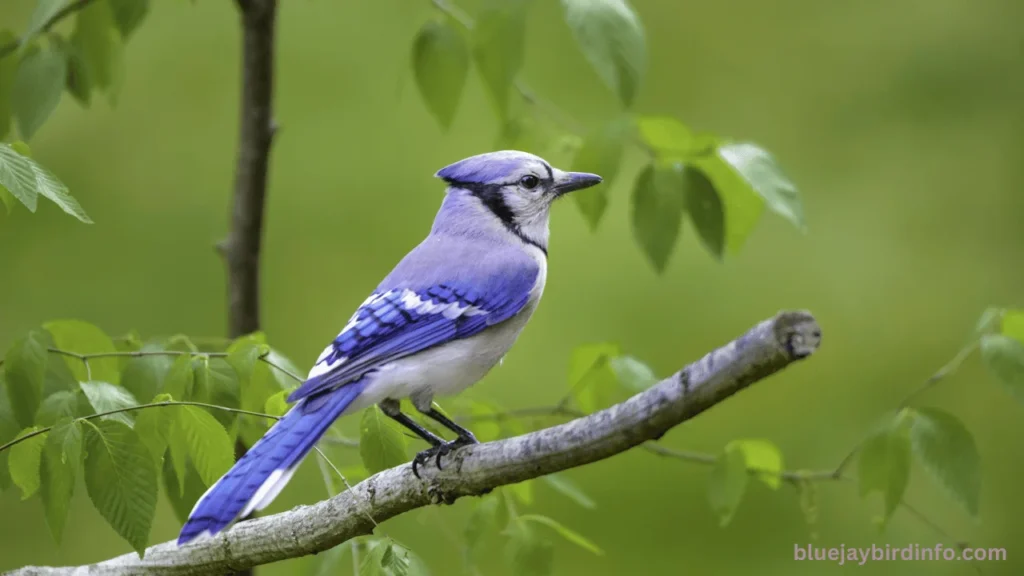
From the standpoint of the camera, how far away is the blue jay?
1271 mm

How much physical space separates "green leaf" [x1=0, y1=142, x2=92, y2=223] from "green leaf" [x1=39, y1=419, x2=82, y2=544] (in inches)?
9.9

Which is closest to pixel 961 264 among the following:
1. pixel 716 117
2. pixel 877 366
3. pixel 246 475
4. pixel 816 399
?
pixel 877 366

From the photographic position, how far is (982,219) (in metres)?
3.33

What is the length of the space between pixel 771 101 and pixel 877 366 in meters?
0.92

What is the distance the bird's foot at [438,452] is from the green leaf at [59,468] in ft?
1.41

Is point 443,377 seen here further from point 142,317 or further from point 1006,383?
point 142,317

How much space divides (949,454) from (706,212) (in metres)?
0.50

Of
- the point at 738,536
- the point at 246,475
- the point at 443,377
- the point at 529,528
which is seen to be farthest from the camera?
the point at 738,536

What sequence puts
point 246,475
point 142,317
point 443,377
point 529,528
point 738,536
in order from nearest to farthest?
point 246,475 → point 443,377 → point 529,528 → point 738,536 → point 142,317

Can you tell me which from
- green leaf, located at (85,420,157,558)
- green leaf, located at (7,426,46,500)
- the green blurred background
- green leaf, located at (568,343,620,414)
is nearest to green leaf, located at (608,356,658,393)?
green leaf, located at (568,343,620,414)

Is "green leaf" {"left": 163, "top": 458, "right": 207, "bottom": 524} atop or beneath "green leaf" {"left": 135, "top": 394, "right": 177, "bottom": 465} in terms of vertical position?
beneath

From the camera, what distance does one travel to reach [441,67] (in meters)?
1.74

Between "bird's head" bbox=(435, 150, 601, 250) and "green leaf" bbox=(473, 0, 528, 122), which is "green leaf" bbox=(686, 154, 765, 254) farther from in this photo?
"green leaf" bbox=(473, 0, 528, 122)

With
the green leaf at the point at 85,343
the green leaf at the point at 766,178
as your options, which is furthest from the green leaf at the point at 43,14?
the green leaf at the point at 766,178
